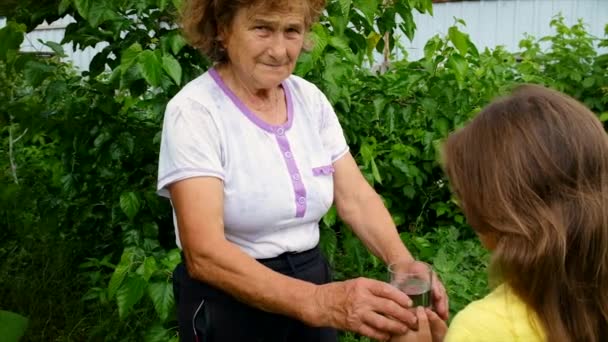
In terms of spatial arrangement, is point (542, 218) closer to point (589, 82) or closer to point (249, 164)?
point (249, 164)

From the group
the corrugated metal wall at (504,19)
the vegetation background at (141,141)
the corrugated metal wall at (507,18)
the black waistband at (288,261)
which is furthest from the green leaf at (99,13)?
the corrugated metal wall at (507,18)

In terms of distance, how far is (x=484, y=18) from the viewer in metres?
8.56

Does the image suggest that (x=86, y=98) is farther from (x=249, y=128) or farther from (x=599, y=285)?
(x=599, y=285)

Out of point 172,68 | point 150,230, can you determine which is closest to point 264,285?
point 172,68

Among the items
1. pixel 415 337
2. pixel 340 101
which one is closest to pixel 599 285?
pixel 415 337

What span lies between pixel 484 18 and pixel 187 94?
6968mm

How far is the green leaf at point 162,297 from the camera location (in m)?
2.96

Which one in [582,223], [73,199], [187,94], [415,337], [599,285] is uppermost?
[187,94]

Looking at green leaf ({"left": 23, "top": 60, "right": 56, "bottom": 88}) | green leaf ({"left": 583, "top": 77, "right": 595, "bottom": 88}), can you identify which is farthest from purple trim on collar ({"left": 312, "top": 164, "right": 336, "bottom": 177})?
green leaf ({"left": 583, "top": 77, "right": 595, "bottom": 88})

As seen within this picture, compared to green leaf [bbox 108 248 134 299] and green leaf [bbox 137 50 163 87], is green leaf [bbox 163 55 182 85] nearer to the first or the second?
green leaf [bbox 137 50 163 87]

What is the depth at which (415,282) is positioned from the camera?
1.97 meters

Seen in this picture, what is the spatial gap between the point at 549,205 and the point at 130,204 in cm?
218

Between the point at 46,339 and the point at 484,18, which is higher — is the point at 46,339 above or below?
below

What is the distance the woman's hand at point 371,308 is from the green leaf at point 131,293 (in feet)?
4.06
